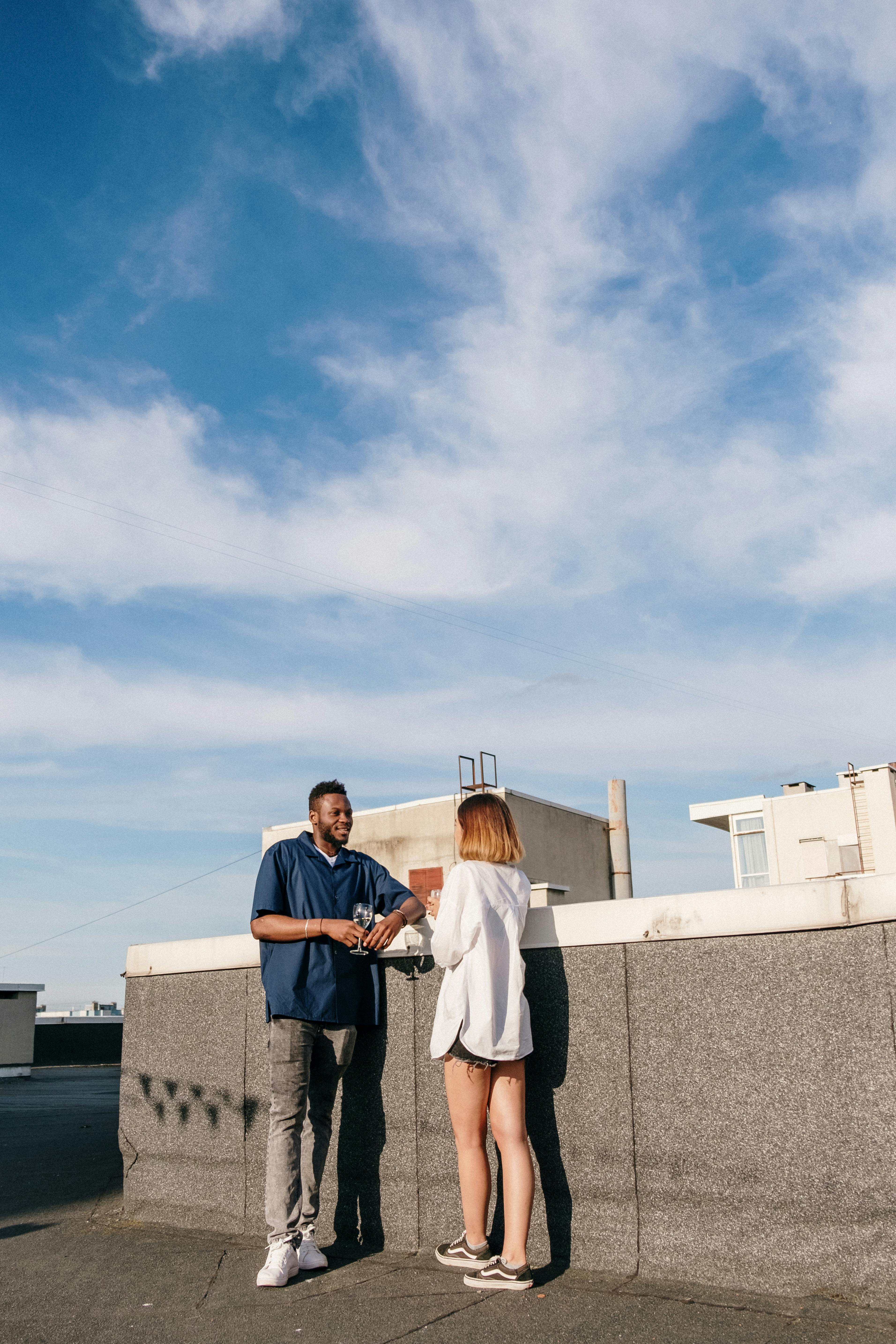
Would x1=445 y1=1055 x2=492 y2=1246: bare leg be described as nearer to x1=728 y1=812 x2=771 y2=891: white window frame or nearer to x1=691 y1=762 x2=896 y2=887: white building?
x1=691 y1=762 x2=896 y2=887: white building

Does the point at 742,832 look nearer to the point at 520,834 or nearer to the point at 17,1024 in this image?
the point at 520,834

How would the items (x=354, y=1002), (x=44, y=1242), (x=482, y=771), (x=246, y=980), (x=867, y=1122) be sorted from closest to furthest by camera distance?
(x=867, y=1122), (x=354, y=1002), (x=44, y=1242), (x=246, y=980), (x=482, y=771)

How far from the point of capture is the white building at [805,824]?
3294 centimetres

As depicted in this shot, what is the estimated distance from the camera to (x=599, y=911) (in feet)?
12.3

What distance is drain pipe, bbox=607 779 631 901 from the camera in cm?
3759

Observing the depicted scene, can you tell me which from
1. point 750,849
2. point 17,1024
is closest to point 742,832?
point 750,849

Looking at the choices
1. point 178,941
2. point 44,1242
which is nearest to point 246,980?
point 178,941

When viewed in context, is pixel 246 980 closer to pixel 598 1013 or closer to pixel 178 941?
pixel 178 941

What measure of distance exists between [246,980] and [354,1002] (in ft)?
2.90

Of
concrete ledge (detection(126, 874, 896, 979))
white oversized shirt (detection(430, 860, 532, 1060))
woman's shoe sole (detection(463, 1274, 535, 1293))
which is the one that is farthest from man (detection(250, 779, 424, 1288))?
woman's shoe sole (detection(463, 1274, 535, 1293))

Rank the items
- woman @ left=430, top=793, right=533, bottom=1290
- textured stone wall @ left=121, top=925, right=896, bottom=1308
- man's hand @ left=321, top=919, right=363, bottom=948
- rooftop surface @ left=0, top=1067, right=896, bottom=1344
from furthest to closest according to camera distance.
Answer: man's hand @ left=321, top=919, right=363, bottom=948
woman @ left=430, top=793, right=533, bottom=1290
textured stone wall @ left=121, top=925, right=896, bottom=1308
rooftop surface @ left=0, top=1067, right=896, bottom=1344

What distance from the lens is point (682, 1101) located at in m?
3.43

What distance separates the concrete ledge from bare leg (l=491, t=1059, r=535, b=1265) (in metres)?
0.50

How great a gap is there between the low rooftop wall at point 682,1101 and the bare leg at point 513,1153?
8.7 inches
